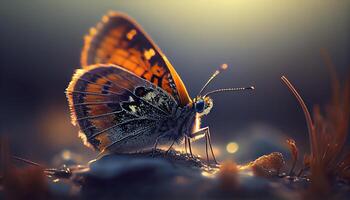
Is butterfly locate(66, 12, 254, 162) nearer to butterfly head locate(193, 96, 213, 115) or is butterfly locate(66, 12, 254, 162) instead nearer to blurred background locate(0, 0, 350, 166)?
butterfly head locate(193, 96, 213, 115)

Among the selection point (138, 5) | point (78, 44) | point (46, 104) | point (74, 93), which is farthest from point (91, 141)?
point (138, 5)

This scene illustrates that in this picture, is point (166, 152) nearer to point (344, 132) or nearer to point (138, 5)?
point (344, 132)

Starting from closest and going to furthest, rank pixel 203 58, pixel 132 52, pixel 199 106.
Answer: pixel 199 106, pixel 132 52, pixel 203 58

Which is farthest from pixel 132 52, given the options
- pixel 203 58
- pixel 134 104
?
pixel 203 58

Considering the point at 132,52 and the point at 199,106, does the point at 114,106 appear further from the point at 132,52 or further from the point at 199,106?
the point at 199,106

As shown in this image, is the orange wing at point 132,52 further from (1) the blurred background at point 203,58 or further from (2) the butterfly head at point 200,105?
(1) the blurred background at point 203,58

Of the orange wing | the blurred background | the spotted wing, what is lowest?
the spotted wing

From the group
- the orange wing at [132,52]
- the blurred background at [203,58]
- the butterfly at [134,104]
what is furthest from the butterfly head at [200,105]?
the blurred background at [203,58]

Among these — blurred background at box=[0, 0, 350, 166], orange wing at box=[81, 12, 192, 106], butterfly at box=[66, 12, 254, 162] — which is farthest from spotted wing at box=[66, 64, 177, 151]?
blurred background at box=[0, 0, 350, 166]
